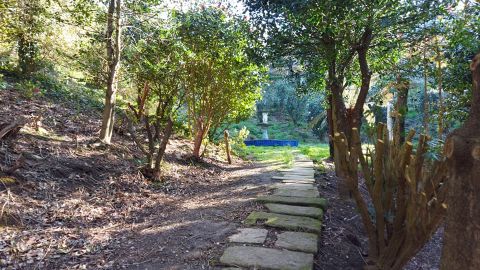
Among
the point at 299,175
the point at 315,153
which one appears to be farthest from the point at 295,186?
the point at 315,153

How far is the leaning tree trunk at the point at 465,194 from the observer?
4.93ft

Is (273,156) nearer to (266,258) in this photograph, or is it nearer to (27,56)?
(27,56)

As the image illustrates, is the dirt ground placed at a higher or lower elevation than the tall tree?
lower

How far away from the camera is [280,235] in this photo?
3.12 metres

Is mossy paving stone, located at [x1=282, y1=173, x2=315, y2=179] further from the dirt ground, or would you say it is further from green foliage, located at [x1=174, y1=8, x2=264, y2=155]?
green foliage, located at [x1=174, y1=8, x2=264, y2=155]

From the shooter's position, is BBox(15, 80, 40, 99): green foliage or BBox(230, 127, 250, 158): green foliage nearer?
BBox(15, 80, 40, 99): green foliage

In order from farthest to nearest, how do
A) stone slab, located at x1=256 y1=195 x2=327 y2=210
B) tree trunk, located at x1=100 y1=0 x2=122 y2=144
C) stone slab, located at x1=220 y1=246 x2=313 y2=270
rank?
tree trunk, located at x1=100 y1=0 x2=122 y2=144, stone slab, located at x1=256 y1=195 x2=327 y2=210, stone slab, located at x1=220 y1=246 x2=313 y2=270

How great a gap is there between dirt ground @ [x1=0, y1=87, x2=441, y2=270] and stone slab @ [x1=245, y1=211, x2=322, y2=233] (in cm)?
13

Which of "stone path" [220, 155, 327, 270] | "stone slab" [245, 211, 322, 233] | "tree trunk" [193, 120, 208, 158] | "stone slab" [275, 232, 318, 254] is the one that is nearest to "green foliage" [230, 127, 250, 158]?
"tree trunk" [193, 120, 208, 158]

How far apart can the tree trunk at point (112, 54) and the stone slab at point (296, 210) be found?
329 cm

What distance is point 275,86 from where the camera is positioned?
2612cm

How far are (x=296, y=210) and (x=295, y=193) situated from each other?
847 millimetres

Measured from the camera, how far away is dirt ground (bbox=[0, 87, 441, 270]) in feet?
9.10

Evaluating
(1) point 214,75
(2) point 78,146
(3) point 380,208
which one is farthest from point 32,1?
(3) point 380,208
